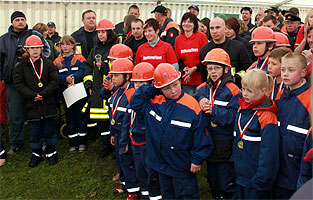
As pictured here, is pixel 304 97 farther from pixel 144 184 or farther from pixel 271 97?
pixel 144 184

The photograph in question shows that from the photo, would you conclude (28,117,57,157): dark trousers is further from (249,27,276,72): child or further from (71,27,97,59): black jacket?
(249,27,276,72): child

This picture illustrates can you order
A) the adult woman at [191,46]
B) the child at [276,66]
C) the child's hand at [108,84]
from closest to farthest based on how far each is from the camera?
the child at [276,66]
the child's hand at [108,84]
the adult woman at [191,46]

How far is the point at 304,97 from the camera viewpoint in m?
3.41

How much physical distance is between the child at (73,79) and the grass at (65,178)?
0.29 metres

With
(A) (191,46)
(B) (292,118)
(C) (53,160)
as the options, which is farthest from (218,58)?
(C) (53,160)

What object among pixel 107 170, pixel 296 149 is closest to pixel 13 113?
pixel 107 170

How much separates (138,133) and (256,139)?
5.25 feet

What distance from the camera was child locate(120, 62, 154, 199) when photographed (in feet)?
15.1

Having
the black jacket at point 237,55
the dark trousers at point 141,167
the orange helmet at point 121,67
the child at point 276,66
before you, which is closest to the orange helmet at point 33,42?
the orange helmet at point 121,67

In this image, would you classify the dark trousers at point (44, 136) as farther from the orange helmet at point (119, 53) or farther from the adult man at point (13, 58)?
the orange helmet at point (119, 53)

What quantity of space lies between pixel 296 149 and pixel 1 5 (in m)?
10.5

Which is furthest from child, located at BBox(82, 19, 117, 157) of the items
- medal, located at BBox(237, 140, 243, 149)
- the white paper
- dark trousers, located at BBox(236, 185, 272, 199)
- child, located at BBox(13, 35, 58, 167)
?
dark trousers, located at BBox(236, 185, 272, 199)

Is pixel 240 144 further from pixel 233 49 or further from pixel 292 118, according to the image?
pixel 233 49

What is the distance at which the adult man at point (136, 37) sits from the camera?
667 cm
